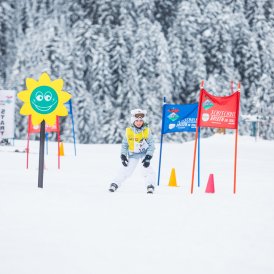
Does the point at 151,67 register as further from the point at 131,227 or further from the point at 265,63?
the point at 131,227

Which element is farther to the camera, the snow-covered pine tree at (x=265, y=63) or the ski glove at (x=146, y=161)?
the snow-covered pine tree at (x=265, y=63)

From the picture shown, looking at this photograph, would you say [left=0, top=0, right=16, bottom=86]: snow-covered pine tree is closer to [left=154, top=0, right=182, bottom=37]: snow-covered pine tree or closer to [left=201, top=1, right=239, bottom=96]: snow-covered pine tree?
[left=154, top=0, right=182, bottom=37]: snow-covered pine tree

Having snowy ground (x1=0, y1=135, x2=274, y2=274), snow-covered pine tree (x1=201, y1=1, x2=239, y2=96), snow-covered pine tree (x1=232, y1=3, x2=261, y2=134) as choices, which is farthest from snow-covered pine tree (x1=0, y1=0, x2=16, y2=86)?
snowy ground (x1=0, y1=135, x2=274, y2=274)

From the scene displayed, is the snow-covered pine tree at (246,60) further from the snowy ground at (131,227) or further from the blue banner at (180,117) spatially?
the snowy ground at (131,227)

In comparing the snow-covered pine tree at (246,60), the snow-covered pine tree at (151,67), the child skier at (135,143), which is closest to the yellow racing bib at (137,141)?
the child skier at (135,143)

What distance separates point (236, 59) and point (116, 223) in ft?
149

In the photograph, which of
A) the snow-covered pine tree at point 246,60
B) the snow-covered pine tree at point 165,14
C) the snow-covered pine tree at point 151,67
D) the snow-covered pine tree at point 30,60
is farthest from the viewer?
the snow-covered pine tree at point 165,14

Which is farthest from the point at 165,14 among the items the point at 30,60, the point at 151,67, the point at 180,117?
the point at 180,117

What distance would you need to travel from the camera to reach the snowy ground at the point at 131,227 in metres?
4.95

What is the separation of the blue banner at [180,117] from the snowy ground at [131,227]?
1186 mm

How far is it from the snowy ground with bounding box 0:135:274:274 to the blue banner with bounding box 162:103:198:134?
1.19 m

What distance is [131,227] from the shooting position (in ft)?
21.6

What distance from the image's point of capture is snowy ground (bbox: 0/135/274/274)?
4.95 m

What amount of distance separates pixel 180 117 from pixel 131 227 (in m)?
5.39
